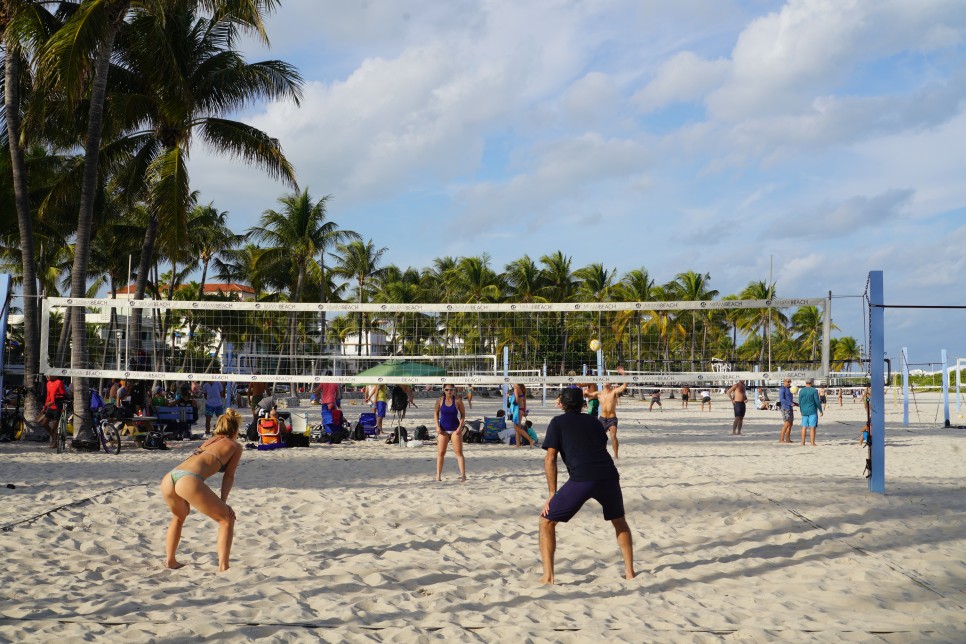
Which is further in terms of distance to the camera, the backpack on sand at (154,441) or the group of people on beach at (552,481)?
the backpack on sand at (154,441)

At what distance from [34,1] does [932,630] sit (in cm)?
1665

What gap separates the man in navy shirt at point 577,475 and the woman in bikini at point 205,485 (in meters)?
2.16

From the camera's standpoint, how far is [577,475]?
17.3ft

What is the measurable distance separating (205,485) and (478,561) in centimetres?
215

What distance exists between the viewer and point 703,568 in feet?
19.9

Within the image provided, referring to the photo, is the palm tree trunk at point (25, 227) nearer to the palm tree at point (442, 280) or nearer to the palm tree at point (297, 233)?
the palm tree at point (297, 233)

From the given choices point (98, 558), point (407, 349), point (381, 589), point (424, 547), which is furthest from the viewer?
point (407, 349)

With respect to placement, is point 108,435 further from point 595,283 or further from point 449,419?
point 595,283

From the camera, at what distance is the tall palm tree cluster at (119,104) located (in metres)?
13.5

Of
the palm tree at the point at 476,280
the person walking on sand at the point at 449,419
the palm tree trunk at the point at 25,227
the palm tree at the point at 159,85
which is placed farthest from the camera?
the palm tree at the point at 476,280

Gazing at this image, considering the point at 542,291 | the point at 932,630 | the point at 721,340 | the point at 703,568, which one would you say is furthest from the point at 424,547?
the point at 721,340

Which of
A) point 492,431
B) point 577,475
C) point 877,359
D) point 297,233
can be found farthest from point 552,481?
point 297,233

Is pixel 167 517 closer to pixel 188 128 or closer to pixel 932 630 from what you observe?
pixel 932 630

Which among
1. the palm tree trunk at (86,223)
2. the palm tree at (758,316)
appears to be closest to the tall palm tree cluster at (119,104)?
the palm tree trunk at (86,223)
